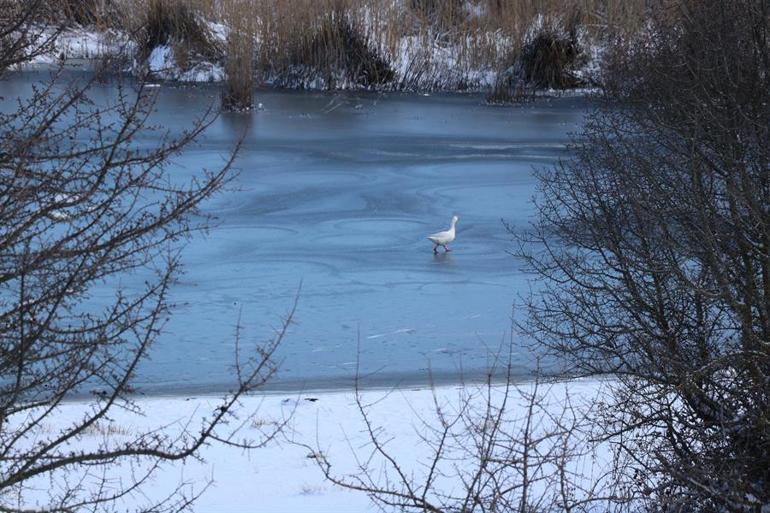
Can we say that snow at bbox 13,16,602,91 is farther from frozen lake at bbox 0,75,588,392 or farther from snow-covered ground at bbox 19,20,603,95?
frozen lake at bbox 0,75,588,392

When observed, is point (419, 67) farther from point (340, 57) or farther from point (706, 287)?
point (706, 287)

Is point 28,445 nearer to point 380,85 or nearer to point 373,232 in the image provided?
point 373,232

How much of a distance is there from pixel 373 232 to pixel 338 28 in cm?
1162

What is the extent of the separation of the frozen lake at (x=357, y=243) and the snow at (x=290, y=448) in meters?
0.52

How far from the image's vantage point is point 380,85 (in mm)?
21391

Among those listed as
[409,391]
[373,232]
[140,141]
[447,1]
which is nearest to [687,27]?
[409,391]

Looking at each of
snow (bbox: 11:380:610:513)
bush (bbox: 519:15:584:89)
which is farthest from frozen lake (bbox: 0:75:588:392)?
bush (bbox: 519:15:584:89)

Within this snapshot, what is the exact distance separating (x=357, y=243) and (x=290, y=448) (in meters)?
4.87

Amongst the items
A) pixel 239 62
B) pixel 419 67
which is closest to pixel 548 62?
pixel 419 67

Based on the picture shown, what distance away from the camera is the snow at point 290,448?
4723 millimetres

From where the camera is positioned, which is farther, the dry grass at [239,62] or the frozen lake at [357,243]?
the dry grass at [239,62]

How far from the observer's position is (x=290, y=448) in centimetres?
538

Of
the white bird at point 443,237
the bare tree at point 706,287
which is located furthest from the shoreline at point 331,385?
the white bird at point 443,237

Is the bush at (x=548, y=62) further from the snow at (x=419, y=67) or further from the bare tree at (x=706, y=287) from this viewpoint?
the bare tree at (x=706, y=287)
